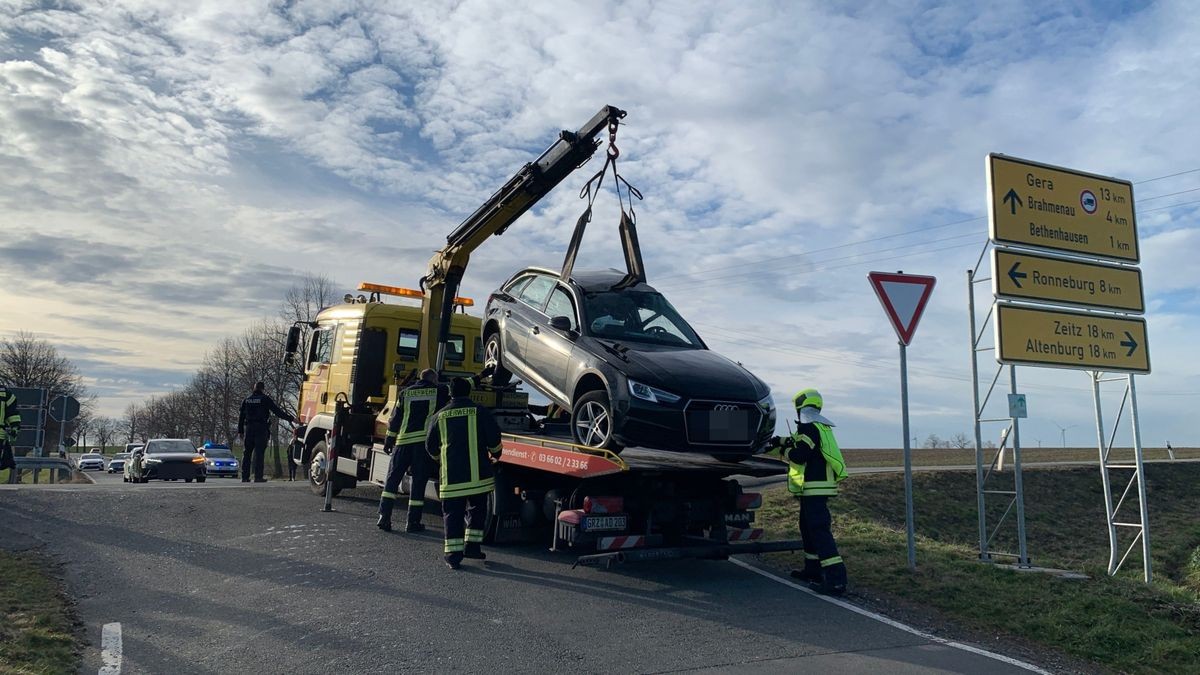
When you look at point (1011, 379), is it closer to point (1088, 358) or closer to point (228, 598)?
point (1088, 358)

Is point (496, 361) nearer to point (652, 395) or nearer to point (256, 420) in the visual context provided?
Answer: point (652, 395)

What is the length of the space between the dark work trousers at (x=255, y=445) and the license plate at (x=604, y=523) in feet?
34.4

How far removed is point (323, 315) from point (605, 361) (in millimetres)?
6807

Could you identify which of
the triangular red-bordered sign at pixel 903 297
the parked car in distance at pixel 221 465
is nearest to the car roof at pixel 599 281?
the triangular red-bordered sign at pixel 903 297

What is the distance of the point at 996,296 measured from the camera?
9.51 meters

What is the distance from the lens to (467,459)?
27.1 feet

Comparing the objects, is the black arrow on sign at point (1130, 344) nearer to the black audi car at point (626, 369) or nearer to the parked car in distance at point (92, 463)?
the black audi car at point (626, 369)

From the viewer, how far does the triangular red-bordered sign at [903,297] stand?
8.52 m

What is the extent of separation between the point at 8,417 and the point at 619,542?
36.1ft

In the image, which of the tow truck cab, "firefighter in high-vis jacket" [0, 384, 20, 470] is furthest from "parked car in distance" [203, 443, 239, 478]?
the tow truck cab

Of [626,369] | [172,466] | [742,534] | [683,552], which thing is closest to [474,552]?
[683,552]

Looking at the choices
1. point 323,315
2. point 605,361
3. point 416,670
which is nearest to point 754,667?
point 416,670

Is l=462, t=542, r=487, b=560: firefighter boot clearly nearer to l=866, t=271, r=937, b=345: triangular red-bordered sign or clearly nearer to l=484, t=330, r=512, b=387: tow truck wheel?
l=484, t=330, r=512, b=387: tow truck wheel

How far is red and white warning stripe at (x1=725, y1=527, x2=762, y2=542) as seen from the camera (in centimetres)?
798
